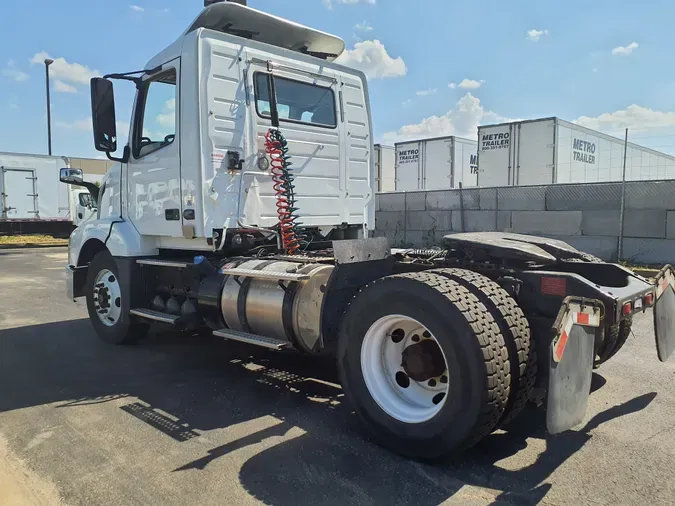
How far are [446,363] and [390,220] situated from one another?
13.3 metres

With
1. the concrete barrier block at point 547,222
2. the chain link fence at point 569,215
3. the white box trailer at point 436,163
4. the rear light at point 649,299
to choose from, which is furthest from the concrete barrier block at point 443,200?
the rear light at point 649,299

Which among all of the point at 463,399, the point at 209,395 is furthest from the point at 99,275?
the point at 463,399

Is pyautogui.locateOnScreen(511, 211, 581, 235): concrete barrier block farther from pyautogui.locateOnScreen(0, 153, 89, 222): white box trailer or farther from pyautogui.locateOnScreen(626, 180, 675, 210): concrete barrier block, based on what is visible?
pyautogui.locateOnScreen(0, 153, 89, 222): white box trailer

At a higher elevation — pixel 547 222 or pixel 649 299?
pixel 547 222

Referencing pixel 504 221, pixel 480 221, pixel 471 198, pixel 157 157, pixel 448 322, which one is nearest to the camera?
pixel 448 322

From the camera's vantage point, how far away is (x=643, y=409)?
168 inches

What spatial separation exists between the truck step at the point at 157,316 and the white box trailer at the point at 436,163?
18.0 meters

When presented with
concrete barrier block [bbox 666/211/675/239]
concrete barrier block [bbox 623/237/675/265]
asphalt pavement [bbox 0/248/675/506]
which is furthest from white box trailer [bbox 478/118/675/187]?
asphalt pavement [bbox 0/248/675/506]

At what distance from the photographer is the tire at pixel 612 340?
164 inches

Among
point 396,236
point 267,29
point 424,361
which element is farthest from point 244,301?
point 396,236

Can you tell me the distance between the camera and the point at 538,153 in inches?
758

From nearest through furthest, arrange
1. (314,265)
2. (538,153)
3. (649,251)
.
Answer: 1. (314,265)
2. (649,251)
3. (538,153)

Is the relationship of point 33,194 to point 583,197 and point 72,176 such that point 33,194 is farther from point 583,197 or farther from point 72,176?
point 583,197

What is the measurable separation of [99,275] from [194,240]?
1767mm
